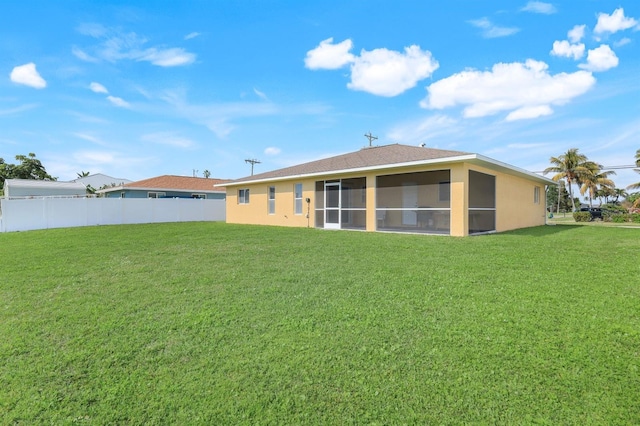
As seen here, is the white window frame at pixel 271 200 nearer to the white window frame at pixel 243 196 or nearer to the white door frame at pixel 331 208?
the white window frame at pixel 243 196

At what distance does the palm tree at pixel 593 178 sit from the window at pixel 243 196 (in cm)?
3441

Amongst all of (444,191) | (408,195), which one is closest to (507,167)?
(444,191)

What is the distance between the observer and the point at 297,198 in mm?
15016

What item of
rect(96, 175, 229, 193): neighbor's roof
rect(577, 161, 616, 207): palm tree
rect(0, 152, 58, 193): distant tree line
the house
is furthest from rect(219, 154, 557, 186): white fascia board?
rect(0, 152, 58, 193): distant tree line

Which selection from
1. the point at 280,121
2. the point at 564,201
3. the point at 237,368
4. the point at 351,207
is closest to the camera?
the point at 237,368

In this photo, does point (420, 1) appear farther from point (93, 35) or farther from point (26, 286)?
point (26, 286)

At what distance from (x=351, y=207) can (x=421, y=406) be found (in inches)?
455

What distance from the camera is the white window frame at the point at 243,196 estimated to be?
59.0 ft

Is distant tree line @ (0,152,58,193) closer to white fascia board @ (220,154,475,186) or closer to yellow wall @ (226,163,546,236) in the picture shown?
yellow wall @ (226,163,546,236)

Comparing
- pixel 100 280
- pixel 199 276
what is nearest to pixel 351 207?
pixel 199 276

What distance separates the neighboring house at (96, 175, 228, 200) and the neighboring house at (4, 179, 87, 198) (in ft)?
12.1

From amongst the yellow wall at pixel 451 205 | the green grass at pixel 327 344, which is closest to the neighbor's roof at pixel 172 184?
the yellow wall at pixel 451 205

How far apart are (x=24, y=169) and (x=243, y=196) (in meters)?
30.7

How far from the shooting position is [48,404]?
99.1 inches
